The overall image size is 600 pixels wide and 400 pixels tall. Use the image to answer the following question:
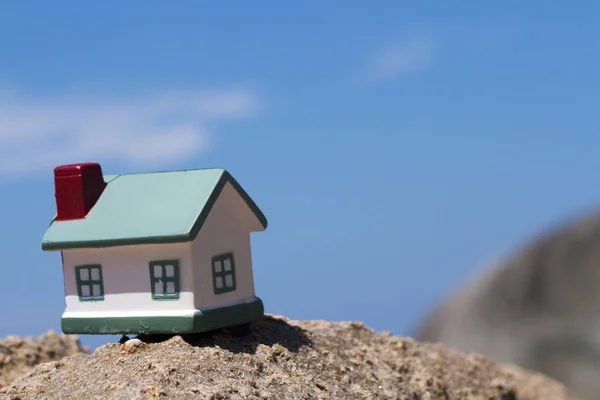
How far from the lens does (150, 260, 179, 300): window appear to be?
8969 millimetres

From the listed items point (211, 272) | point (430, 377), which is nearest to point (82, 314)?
point (211, 272)

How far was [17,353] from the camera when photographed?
41.3 ft

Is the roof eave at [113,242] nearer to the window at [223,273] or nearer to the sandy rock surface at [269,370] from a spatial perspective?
the window at [223,273]

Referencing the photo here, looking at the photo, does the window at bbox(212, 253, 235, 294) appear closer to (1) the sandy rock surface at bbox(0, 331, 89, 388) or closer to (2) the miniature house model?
(2) the miniature house model

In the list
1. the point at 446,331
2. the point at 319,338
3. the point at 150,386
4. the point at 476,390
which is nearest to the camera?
the point at 150,386

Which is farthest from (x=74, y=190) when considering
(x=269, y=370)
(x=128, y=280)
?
(x=269, y=370)

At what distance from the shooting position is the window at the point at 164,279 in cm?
897

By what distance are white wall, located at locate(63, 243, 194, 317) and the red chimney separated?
527mm

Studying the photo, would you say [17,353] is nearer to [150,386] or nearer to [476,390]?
[150,386]

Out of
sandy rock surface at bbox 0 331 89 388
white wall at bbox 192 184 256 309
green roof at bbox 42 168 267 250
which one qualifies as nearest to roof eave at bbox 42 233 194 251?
green roof at bbox 42 168 267 250

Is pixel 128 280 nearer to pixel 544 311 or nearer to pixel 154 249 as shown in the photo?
pixel 154 249

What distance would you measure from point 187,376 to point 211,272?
57.9 inches

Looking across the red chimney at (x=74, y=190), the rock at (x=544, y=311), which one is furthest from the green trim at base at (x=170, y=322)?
the rock at (x=544, y=311)

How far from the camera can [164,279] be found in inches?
355
